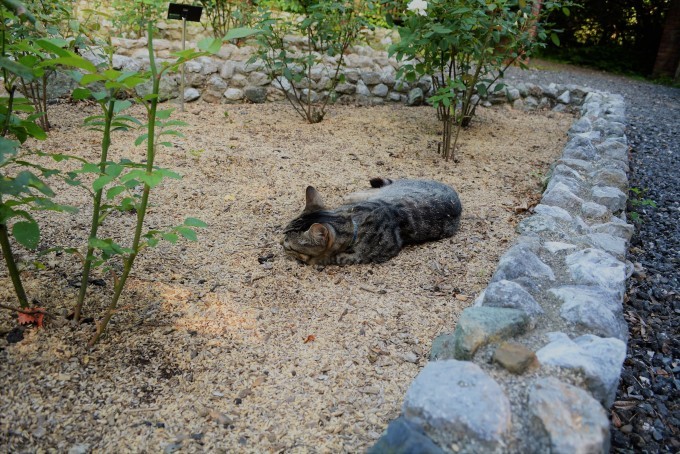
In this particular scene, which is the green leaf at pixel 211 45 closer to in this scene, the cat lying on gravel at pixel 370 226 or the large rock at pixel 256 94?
the cat lying on gravel at pixel 370 226

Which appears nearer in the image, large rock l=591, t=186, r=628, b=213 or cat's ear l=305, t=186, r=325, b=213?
cat's ear l=305, t=186, r=325, b=213

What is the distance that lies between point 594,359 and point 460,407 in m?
0.53

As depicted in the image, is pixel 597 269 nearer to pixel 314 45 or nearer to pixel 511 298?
pixel 511 298

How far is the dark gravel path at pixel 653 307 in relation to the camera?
189 centimetres

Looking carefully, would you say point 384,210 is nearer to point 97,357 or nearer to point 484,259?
point 484,259

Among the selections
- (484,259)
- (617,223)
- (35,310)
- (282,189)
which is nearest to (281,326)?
(35,310)

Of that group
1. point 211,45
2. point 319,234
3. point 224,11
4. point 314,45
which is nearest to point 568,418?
point 211,45

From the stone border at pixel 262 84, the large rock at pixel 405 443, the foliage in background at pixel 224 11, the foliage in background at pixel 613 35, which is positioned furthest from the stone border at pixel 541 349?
the foliage in background at pixel 613 35

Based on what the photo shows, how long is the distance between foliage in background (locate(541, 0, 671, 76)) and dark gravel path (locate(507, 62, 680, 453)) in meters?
7.46

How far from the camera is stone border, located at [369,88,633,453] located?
1.36 m

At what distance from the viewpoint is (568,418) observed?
1.37 m

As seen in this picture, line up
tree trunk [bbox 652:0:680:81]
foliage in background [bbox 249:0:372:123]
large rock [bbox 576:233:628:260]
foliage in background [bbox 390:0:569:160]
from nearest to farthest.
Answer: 1. large rock [bbox 576:233:628:260]
2. foliage in background [bbox 390:0:569:160]
3. foliage in background [bbox 249:0:372:123]
4. tree trunk [bbox 652:0:680:81]

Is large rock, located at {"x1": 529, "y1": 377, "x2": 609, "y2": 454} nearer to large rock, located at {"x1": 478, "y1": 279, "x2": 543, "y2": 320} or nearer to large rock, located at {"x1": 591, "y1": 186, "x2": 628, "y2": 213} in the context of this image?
large rock, located at {"x1": 478, "y1": 279, "x2": 543, "y2": 320}

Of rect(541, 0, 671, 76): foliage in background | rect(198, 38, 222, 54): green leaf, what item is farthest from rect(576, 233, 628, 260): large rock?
rect(541, 0, 671, 76): foliage in background
